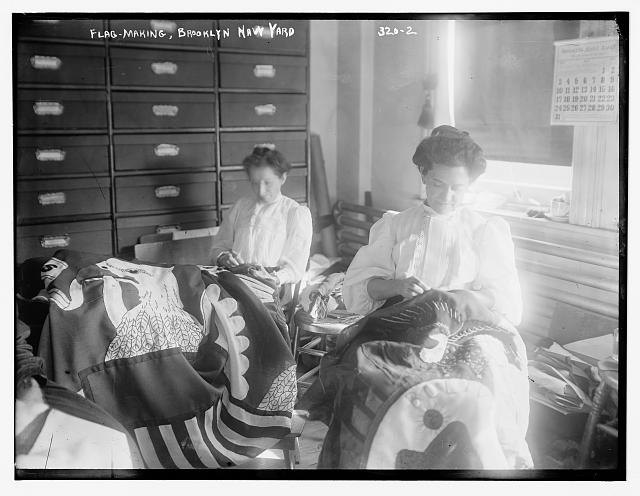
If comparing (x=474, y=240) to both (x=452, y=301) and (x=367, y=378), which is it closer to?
(x=452, y=301)

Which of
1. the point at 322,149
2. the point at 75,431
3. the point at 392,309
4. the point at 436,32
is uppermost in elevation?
the point at 436,32

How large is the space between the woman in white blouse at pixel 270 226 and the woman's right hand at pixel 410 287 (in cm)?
29

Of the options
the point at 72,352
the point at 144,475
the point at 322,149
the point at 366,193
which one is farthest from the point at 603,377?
the point at 72,352

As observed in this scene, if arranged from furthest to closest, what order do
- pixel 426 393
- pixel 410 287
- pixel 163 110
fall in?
1. pixel 163 110
2. pixel 410 287
3. pixel 426 393

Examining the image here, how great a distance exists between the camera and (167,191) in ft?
6.68

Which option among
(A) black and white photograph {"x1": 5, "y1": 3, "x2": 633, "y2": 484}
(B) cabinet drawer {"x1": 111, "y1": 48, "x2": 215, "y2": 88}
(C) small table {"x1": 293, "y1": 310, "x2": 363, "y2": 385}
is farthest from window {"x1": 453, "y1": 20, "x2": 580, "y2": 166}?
(B) cabinet drawer {"x1": 111, "y1": 48, "x2": 215, "y2": 88}

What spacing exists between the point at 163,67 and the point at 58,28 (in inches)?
12.3

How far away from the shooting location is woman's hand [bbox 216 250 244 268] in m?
2.01

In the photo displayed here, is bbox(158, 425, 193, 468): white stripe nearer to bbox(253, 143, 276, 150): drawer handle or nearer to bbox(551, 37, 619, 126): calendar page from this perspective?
bbox(253, 143, 276, 150): drawer handle

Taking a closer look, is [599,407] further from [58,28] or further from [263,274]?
[58,28]

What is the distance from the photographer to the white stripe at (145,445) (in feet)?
6.39

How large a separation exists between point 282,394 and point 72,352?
0.60 meters

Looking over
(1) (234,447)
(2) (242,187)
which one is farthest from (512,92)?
(1) (234,447)

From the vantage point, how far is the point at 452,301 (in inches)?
73.8
